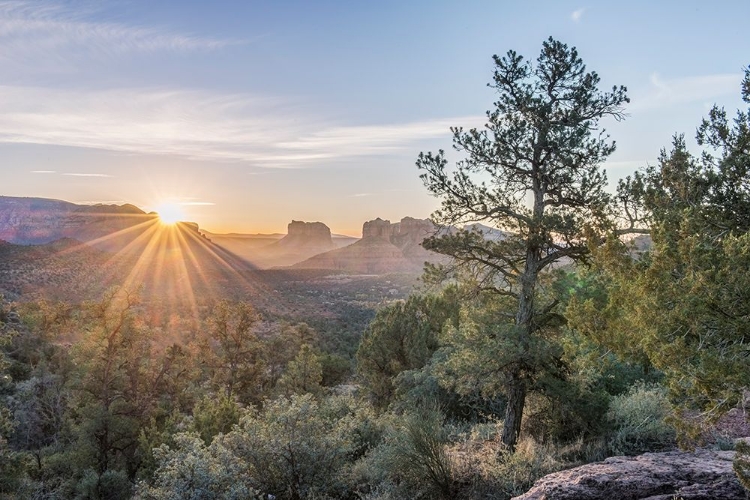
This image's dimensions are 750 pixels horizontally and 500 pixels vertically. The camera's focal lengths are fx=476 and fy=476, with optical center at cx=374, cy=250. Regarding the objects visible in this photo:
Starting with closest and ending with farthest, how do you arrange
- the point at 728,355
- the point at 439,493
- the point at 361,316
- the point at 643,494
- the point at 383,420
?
the point at 728,355 → the point at 643,494 → the point at 439,493 → the point at 383,420 → the point at 361,316

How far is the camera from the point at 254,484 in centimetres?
873

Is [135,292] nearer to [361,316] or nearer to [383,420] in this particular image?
[383,420]

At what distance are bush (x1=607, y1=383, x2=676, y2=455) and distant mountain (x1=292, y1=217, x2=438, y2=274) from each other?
365 ft

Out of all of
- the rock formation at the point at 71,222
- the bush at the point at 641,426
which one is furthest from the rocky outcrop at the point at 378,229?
the bush at the point at 641,426

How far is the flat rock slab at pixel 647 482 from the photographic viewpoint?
553cm

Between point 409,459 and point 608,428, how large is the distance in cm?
487

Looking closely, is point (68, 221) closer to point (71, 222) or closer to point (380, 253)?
point (71, 222)

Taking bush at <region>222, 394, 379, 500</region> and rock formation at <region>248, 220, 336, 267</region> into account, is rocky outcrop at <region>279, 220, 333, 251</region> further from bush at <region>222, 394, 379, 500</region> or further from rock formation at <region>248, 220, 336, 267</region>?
bush at <region>222, 394, 379, 500</region>

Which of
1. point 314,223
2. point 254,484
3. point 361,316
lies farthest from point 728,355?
point 314,223

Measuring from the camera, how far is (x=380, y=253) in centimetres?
14088

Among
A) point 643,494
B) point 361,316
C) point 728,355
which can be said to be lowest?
point 361,316

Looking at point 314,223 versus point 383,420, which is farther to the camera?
point 314,223

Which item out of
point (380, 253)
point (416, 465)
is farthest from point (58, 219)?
point (416, 465)

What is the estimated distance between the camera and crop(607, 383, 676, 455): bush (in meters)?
9.20
